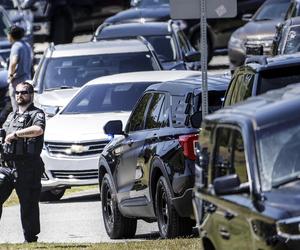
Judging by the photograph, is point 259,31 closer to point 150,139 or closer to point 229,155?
point 150,139

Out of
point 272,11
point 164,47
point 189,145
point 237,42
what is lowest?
point 237,42

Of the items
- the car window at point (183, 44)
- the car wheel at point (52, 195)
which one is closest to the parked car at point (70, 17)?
the car window at point (183, 44)

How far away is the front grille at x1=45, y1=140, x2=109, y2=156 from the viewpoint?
19016 millimetres

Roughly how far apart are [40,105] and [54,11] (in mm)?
15483

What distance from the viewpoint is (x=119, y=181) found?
15422 millimetres

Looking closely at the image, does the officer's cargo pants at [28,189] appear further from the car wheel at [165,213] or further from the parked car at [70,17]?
the parked car at [70,17]

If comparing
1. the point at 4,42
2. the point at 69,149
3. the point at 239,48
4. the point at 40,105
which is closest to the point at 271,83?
the point at 69,149

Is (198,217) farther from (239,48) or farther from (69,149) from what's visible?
(239,48)

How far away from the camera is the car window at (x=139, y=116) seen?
15055 mm

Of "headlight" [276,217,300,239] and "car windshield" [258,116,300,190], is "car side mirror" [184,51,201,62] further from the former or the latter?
"headlight" [276,217,300,239]

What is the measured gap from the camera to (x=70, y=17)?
37.2 meters

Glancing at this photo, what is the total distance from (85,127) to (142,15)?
13.7m

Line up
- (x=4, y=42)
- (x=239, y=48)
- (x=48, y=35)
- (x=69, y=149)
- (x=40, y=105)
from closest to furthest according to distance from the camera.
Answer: (x=69, y=149), (x=40, y=105), (x=239, y=48), (x=4, y=42), (x=48, y=35)

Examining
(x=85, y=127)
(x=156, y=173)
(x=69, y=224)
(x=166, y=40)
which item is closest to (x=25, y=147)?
(x=156, y=173)
